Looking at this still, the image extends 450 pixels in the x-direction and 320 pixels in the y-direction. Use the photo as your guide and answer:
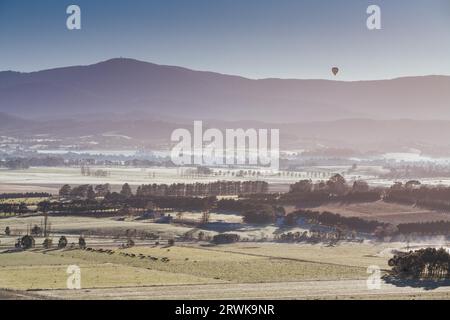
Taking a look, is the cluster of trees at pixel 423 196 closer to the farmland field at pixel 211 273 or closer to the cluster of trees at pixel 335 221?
the cluster of trees at pixel 335 221

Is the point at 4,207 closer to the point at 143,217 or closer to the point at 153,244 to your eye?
the point at 143,217

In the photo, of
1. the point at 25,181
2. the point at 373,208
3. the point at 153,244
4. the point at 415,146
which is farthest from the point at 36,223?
the point at 415,146

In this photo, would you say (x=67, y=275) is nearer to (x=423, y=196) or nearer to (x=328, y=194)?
(x=328, y=194)

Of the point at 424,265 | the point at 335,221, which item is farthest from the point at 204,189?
the point at 424,265

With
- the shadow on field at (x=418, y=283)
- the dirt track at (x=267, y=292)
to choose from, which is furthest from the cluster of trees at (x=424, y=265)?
the dirt track at (x=267, y=292)

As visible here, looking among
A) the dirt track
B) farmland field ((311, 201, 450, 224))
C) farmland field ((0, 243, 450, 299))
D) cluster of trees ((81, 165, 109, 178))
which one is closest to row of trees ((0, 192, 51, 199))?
cluster of trees ((81, 165, 109, 178))

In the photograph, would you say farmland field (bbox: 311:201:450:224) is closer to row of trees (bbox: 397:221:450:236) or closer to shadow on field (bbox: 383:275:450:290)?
row of trees (bbox: 397:221:450:236)

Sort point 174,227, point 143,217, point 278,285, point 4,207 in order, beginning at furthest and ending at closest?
point 4,207 → point 143,217 → point 174,227 → point 278,285
